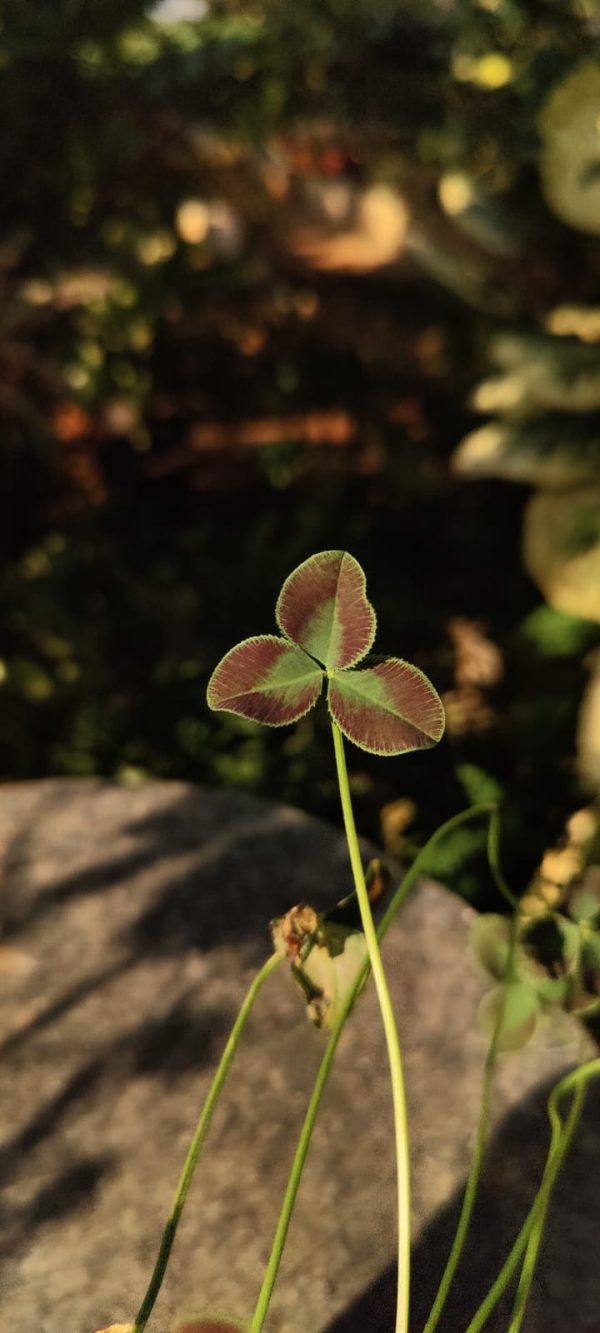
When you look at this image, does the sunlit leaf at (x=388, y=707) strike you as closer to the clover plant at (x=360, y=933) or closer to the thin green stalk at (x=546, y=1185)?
the clover plant at (x=360, y=933)

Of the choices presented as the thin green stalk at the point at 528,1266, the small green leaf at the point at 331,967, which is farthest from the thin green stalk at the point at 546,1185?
the small green leaf at the point at 331,967

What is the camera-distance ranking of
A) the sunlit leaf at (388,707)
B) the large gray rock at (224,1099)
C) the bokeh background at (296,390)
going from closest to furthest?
the sunlit leaf at (388,707) < the large gray rock at (224,1099) < the bokeh background at (296,390)

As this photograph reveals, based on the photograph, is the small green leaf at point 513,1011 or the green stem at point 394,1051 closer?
the green stem at point 394,1051

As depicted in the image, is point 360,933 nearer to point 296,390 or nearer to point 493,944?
point 493,944

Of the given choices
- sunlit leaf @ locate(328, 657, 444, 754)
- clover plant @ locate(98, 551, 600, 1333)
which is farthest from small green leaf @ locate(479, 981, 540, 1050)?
sunlit leaf @ locate(328, 657, 444, 754)

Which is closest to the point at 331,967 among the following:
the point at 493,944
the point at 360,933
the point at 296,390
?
the point at 360,933

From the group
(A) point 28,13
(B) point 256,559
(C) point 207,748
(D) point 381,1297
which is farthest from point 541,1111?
(A) point 28,13

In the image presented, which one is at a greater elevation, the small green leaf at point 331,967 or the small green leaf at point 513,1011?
→ the small green leaf at point 331,967

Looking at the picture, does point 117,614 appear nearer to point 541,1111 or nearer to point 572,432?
point 572,432
